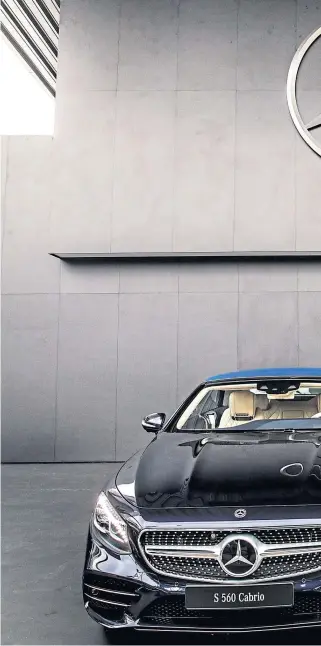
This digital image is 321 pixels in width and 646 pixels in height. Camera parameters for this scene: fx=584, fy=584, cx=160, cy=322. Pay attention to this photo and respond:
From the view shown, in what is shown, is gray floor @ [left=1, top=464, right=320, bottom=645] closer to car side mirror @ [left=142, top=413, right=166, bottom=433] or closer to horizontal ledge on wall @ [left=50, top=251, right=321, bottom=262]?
car side mirror @ [left=142, top=413, right=166, bottom=433]

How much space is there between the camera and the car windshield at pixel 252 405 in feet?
12.1

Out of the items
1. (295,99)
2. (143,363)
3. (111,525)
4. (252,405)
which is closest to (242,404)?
(252,405)

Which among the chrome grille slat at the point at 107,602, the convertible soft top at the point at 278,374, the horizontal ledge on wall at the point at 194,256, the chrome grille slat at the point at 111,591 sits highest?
the horizontal ledge on wall at the point at 194,256

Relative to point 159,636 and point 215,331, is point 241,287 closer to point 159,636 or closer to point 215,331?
point 215,331

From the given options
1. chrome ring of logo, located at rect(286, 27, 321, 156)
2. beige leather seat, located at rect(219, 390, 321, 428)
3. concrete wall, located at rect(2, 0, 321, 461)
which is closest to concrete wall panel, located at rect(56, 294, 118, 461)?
concrete wall, located at rect(2, 0, 321, 461)

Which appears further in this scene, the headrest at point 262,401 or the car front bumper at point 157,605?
the headrest at point 262,401

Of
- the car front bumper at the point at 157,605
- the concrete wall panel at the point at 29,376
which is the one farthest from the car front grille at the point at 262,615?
the concrete wall panel at the point at 29,376

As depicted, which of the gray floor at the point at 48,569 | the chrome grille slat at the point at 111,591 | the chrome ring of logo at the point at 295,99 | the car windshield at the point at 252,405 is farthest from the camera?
the chrome ring of logo at the point at 295,99

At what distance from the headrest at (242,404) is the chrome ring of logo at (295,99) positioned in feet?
23.9

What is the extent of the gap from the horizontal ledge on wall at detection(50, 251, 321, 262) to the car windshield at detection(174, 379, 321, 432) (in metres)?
6.08

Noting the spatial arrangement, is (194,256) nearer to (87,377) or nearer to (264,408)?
(87,377)

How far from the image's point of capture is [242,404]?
12.6ft

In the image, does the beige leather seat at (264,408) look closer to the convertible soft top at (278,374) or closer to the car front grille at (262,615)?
the convertible soft top at (278,374)

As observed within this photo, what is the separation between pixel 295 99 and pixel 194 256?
129 inches
